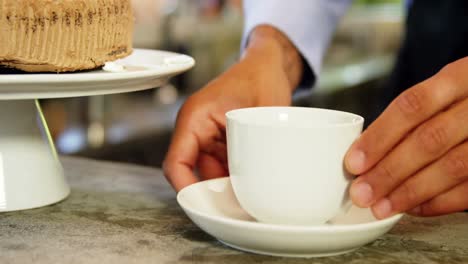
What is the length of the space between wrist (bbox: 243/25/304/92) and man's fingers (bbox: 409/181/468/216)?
0.38 meters

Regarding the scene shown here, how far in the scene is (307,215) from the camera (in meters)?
0.64

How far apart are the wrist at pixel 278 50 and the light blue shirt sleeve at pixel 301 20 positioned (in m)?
0.01

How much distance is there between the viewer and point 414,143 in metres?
0.67

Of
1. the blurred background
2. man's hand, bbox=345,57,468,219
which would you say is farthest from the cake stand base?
the blurred background

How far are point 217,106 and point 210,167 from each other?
0.10m

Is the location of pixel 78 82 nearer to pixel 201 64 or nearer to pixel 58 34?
pixel 58 34

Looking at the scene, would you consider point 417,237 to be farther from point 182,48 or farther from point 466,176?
point 182,48

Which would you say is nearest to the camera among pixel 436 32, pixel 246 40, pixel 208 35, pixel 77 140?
pixel 246 40

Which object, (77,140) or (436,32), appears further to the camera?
(77,140)

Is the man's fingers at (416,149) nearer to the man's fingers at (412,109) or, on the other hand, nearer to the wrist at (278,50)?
the man's fingers at (412,109)

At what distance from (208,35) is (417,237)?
2.31 metres

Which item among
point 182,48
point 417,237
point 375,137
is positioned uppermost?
point 375,137

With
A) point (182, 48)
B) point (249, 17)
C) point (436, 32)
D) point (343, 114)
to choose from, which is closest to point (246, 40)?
point (249, 17)

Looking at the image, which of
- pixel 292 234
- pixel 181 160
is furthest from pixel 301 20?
pixel 292 234
